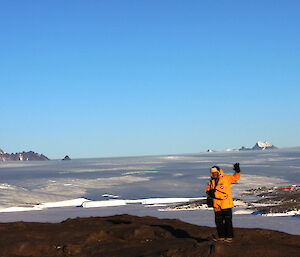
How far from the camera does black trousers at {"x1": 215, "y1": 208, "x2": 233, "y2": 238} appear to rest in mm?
10078

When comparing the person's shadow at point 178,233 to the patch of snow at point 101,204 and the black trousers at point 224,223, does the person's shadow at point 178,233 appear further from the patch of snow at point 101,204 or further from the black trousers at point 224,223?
the patch of snow at point 101,204

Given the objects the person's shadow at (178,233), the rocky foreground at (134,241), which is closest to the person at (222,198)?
the rocky foreground at (134,241)

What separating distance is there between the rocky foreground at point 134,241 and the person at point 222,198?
0.30m

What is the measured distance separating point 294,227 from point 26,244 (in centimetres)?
1024

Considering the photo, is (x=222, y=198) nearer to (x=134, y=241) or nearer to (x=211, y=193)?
(x=211, y=193)

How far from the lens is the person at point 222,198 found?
10.0 metres

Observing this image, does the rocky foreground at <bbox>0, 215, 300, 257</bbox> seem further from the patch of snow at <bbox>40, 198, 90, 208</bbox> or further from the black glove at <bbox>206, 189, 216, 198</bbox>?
the patch of snow at <bbox>40, 198, 90, 208</bbox>

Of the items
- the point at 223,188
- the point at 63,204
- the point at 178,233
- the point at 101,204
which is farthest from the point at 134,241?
the point at 63,204

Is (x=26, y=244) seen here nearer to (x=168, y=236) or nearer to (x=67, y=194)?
(x=168, y=236)

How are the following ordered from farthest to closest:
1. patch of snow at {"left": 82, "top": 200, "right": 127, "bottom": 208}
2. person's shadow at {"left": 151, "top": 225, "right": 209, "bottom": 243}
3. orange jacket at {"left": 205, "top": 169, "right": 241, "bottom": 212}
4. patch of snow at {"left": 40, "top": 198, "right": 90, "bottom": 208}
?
patch of snow at {"left": 40, "top": 198, "right": 90, "bottom": 208}
patch of snow at {"left": 82, "top": 200, "right": 127, "bottom": 208}
person's shadow at {"left": 151, "top": 225, "right": 209, "bottom": 243}
orange jacket at {"left": 205, "top": 169, "right": 241, "bottom": 212}

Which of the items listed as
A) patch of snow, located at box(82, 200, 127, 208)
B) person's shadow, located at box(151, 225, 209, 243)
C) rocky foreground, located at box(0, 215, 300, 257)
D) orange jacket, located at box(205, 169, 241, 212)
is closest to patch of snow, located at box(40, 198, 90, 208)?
patch of snow, located at box(82, 200, 127, 208)

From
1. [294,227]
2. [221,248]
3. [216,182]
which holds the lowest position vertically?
[294,227]

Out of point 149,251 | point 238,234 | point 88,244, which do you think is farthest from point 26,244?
point 238,234

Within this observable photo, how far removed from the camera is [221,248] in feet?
28.6
